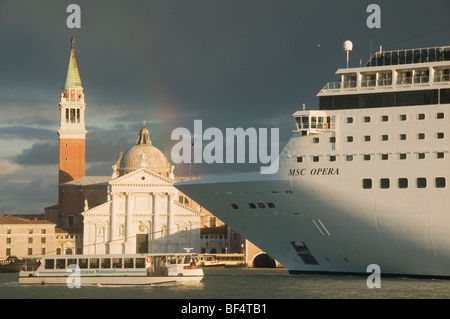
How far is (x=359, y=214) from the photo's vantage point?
51.5 meters

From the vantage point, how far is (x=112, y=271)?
5725cm

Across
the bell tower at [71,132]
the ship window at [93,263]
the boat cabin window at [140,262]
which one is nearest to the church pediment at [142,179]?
the bell tower at [71,132]

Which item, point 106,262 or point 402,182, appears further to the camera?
point 106,262

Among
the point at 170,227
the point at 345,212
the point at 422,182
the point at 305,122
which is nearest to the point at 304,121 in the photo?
the point at 305,122

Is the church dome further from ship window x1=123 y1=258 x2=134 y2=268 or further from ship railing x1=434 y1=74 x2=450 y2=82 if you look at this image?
ship railing x1=434 y1=74 x2=450 y2=82

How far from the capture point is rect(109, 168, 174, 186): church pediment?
113 m

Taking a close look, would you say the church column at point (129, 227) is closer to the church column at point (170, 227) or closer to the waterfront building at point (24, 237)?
the church column at point (170, 227)

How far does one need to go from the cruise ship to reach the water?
62.3 inches

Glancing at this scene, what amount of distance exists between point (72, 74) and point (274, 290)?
84.1m

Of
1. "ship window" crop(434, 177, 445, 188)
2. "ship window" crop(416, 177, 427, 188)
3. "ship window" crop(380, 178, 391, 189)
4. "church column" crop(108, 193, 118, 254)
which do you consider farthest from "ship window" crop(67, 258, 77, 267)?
"church column" crop(108, 193, 118, 254)

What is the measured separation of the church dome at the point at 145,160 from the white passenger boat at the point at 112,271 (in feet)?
206

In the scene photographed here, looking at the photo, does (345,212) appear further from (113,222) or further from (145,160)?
(145,160)
